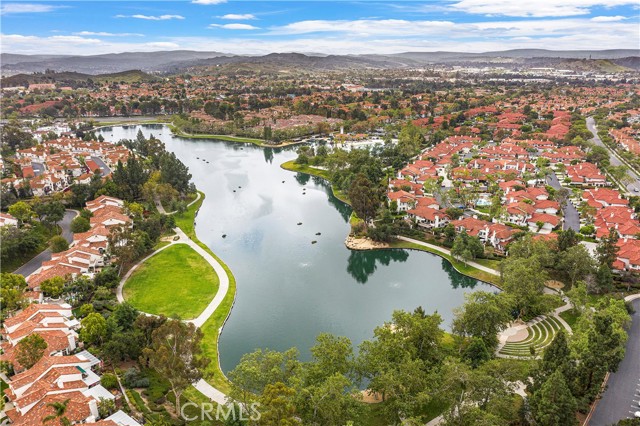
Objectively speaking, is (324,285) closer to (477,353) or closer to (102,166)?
(477,353)

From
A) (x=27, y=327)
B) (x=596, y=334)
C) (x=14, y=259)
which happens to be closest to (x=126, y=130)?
(x=14, y=259)

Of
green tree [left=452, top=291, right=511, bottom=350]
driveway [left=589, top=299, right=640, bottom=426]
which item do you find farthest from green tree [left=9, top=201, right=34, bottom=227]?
driveway [left=589, top=299, right=640, bottom=426]

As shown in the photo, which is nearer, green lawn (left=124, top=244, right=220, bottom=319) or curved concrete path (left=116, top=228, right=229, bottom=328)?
curved concrete path (left=116, top=228, right=229, bottom=328)

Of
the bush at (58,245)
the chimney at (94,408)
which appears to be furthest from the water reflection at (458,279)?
the bush at (58,245)

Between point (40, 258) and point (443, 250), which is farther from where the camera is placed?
point (443, 250)

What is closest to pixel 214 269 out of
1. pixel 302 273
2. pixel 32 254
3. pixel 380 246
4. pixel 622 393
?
pixel 302 273

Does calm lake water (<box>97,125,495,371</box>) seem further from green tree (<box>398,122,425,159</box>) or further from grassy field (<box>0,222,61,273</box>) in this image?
green tree (<box>398,122,425,159</box>)
